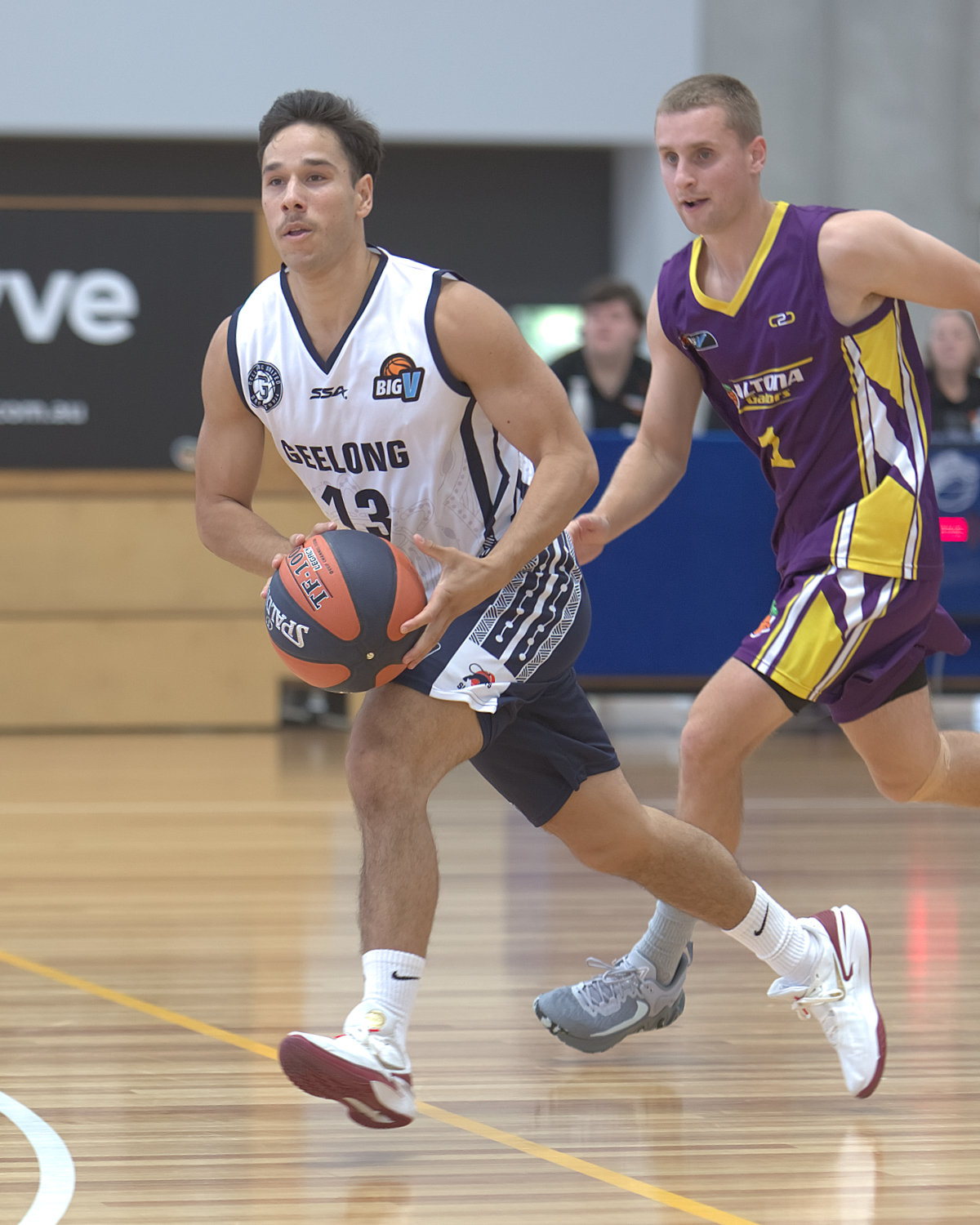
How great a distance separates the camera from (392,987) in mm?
2623

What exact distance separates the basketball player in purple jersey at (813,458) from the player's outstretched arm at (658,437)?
0.08 meters

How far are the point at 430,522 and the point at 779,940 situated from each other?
36.8 inches

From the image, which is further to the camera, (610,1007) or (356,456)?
(610,1007)

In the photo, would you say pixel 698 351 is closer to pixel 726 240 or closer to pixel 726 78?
pixel 726 240

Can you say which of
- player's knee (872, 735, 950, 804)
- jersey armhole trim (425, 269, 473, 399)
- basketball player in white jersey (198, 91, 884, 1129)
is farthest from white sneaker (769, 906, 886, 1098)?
jersey armhole trim (425, 269, 473, 399)

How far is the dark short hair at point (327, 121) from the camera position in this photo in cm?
286

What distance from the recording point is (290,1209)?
241 cm

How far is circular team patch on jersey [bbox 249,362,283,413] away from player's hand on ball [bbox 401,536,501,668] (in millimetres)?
377

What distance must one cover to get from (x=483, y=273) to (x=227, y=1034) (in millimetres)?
8267

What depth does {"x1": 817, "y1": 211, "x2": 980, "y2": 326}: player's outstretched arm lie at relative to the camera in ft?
10.4

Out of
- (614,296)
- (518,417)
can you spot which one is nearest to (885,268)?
(518,417)

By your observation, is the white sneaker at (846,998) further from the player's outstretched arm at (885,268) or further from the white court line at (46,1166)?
the white court line at (46,1166)

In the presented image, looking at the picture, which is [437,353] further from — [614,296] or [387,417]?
[614,296]

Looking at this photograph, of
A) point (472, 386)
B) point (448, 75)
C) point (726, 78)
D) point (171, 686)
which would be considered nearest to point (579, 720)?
point (472, 386)
